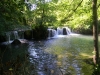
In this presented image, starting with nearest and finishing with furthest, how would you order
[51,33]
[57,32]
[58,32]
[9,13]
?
[9,13]
[51,33]
[57,32]
[58,32]

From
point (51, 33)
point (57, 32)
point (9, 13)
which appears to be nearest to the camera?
point (9, 13)

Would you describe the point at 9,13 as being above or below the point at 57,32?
above

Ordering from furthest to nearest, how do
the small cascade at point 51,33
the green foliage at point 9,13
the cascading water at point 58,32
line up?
the cascading water at point 58,32, the small cascade at point 51,33, the green foliage at point 9,13

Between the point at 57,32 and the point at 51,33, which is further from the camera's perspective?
the point at 57,32

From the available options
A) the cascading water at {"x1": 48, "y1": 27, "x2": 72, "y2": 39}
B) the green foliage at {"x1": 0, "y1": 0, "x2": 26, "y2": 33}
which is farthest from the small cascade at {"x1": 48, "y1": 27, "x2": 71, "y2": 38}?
the green foliage at {"x1": 0, "y1": 0, "x2": 26, "y2": 33}

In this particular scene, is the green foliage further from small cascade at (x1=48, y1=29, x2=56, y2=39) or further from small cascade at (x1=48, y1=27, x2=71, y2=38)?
small cascade at (x1=48, y1=27, x2=71, y2=38)

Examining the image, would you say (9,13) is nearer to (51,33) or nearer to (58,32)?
(51,33)

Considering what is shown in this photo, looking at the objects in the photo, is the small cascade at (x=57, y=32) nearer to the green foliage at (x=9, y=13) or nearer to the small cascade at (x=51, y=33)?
the small cascade at (x=51, y=33)

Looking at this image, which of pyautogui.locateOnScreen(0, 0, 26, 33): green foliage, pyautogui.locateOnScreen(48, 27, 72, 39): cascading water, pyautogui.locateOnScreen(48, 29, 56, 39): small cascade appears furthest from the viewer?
pyautogui.locateOnScreen(48, 27, 72, 39): cascading water

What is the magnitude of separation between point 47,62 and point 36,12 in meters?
13.2

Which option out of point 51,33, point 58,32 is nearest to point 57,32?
point 58,32

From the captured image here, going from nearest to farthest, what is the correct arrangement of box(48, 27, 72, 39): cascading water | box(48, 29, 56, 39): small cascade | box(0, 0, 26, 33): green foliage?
box(0, 0, 26, 33): green foliage, box(48, 29, 56, 39): small cascade, box(48, 27, 72, 39): cascading water

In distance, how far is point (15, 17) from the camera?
25.3ft

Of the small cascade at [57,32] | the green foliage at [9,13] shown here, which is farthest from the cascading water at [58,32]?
the green foliage at [9,13]
